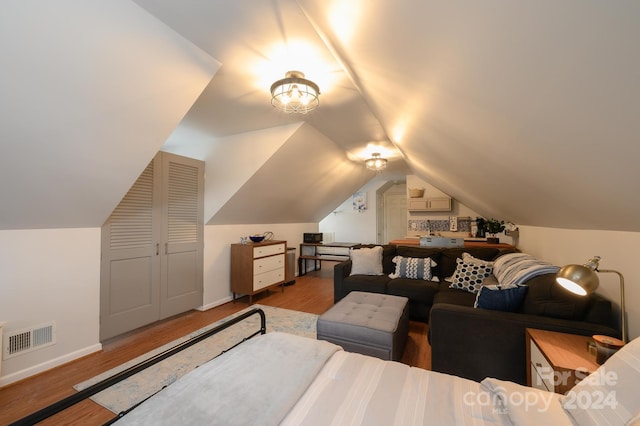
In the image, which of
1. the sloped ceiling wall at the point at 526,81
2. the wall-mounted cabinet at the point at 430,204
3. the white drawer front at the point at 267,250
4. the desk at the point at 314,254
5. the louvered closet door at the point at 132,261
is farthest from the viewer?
the desk at the point at 314,254

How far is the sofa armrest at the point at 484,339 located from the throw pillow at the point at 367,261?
1.73 metres

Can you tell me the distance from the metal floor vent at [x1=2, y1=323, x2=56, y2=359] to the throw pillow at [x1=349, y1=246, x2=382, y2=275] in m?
3.33

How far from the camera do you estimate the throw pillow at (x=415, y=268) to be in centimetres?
350

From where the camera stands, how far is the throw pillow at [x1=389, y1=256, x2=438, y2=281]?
350 centimetres

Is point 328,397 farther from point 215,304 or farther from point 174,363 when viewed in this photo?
point 215,304

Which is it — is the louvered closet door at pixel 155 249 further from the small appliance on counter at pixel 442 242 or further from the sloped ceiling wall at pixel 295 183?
the small appliance on counter at pixel 442 242

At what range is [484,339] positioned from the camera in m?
1.82

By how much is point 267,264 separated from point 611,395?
158 inches

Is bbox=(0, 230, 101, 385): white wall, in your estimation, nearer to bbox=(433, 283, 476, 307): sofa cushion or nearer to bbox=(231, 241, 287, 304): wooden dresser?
bbox=(231, 241, 287, 304): wooden dresser

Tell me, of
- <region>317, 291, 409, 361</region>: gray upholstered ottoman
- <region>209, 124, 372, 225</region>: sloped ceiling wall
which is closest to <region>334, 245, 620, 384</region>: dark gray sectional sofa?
<region>317, 291, 409, 361</region>: gray upholstered ottoman

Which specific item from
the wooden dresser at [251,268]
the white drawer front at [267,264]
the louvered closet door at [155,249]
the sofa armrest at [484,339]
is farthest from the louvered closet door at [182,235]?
the sofa armrest at [484,339]

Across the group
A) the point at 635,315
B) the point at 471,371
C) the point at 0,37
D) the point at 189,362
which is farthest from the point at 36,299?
the point at 635,315

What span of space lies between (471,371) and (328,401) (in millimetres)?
1401

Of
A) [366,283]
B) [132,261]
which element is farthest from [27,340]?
[366,283]
